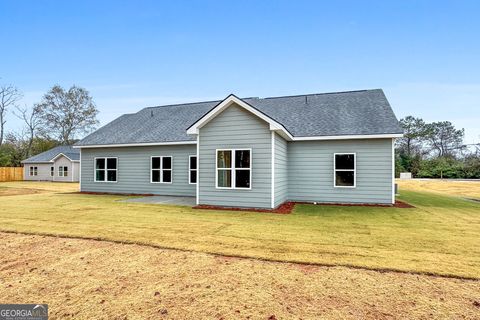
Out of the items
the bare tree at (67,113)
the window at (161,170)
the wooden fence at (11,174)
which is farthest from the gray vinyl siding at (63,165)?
the window at (161,170)

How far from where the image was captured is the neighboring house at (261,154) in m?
9.97

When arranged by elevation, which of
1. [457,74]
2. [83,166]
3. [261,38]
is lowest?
[83,166]

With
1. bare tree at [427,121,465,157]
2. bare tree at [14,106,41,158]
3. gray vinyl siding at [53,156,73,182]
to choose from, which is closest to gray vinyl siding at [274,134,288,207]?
gray vinyl siding at [53,156,73,182]

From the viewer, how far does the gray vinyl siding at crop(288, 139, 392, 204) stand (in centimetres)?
1111

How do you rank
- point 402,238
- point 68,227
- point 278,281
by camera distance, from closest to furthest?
point 278,281
point 402,238
point 68,227

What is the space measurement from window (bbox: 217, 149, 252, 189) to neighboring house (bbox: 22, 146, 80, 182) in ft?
85.8

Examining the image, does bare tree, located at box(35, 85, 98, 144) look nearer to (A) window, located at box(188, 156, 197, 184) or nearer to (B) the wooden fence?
(B) the wooden fence

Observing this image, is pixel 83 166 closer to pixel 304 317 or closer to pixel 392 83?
pixel 304 317

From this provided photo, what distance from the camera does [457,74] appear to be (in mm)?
22453

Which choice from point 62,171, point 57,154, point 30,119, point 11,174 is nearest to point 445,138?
point 62,171

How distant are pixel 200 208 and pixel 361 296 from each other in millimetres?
7503

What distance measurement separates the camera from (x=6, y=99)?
37219mm

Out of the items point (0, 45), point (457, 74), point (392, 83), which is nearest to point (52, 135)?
point (0, 45)

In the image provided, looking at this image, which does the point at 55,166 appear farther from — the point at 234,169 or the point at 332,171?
the point at 332,171
